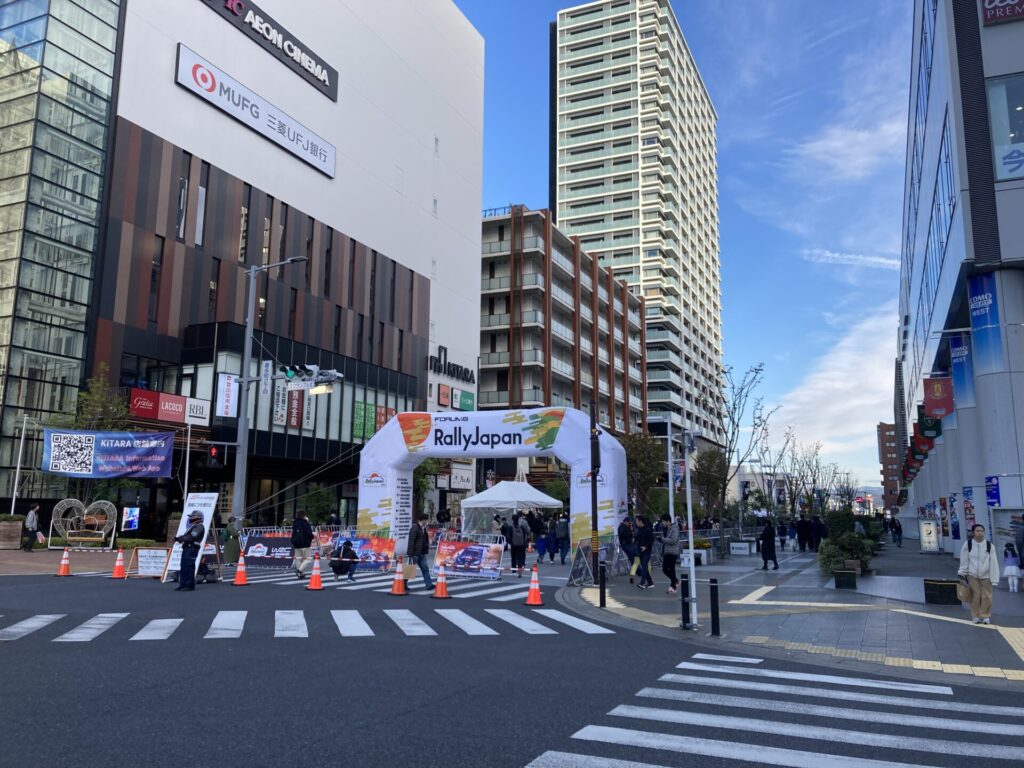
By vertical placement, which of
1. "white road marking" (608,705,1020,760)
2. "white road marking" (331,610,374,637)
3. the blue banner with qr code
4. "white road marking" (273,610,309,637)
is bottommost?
"white road marking" (608,705,1020,760)

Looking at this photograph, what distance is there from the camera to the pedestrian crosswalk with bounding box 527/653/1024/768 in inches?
229

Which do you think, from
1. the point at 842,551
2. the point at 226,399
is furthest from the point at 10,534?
the point at 842,551

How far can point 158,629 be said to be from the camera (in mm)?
11539

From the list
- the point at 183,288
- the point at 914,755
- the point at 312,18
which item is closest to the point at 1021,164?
the point at 914,755

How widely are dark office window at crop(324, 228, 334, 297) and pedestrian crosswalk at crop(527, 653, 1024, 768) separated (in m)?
43.1

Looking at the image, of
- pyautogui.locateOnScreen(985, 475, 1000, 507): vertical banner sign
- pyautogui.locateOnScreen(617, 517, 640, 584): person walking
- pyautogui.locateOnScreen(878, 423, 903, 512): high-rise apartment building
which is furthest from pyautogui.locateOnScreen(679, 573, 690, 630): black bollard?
pyautogui.locateOnScreen(878, 423, 903, 512): high-rise apartment building

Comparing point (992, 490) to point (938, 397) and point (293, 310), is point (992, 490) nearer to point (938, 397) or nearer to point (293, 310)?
point (938, 397)

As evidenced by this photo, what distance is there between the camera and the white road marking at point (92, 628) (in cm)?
1051

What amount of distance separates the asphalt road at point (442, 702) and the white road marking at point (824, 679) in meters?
0.04

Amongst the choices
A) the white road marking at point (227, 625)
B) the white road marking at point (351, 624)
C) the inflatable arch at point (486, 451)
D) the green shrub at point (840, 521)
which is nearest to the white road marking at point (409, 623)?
the white road marking at point (351, 624)

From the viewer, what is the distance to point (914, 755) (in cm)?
594

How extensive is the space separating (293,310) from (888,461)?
163 metres

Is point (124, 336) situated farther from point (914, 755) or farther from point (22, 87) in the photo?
point (914, 755)

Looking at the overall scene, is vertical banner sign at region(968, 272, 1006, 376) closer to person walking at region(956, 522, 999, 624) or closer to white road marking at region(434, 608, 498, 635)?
person walking at region(956, 522, 999, 624)
